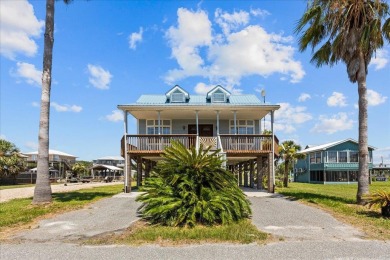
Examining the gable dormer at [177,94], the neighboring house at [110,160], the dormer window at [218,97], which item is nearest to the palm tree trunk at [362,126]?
the dormer window at [218,97]

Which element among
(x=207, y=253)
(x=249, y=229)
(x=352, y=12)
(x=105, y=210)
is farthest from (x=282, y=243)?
(x=352, y=12)

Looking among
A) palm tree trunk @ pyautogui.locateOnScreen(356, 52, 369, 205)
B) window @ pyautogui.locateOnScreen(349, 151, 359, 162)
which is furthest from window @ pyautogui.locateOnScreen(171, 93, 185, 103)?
window @ pyautogui.locateOnScreen(349, 151, 359, 162)

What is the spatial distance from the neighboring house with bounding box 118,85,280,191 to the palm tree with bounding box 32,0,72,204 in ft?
15.6

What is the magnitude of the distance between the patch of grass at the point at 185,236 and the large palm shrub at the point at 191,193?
0.56 meters

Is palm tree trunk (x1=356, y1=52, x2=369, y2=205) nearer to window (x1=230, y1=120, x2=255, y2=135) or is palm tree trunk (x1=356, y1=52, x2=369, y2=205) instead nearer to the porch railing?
the porch railing

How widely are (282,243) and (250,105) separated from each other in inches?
515

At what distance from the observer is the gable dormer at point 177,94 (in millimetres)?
22906

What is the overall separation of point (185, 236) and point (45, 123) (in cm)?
1023

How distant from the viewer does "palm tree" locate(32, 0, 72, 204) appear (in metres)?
14.5

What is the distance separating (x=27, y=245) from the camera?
7.08 metres

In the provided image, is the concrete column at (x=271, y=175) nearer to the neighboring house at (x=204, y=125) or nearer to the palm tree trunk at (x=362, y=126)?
the neighboring house at (x=204, y=125)

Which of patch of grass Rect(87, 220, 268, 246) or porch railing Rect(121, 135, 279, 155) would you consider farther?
porch railing Rect(121, 135, 279, 155)

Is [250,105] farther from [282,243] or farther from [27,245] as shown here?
[27,245]

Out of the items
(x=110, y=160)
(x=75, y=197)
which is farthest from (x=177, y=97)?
(x=110, y=160)
